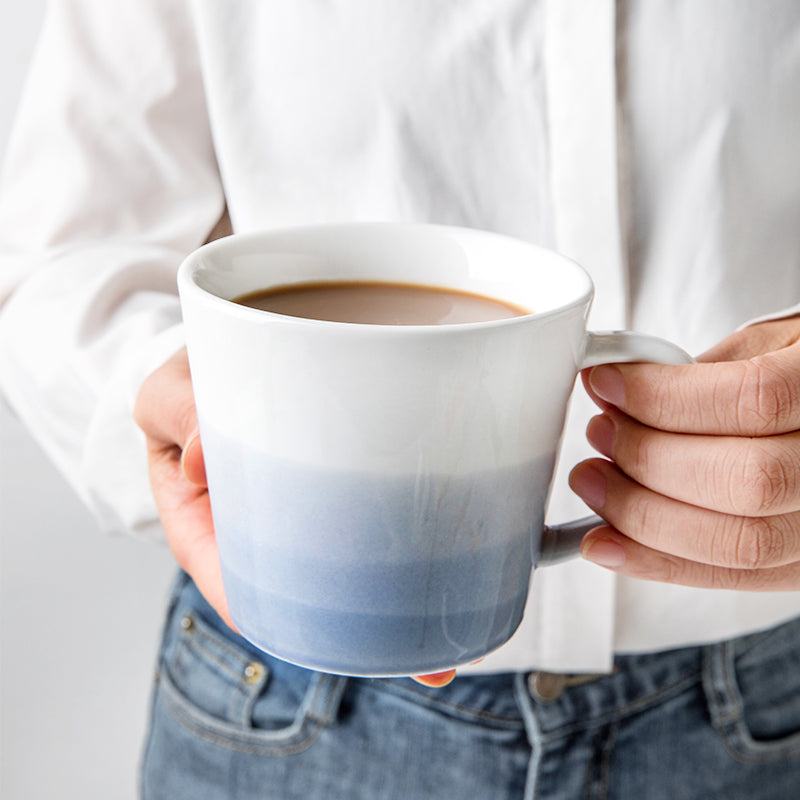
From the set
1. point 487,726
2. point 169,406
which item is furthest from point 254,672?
point 169,406

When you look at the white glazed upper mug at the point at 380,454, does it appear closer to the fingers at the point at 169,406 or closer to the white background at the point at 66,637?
the fingers at the point at 169,406

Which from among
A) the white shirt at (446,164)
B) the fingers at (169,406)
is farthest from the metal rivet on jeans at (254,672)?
the fingers at (169,406)

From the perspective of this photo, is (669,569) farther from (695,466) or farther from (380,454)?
(380,454)

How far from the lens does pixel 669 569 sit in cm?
46

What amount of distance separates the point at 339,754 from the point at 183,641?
17cm

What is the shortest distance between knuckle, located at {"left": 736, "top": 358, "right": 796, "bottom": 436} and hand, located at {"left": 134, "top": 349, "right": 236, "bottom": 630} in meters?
0.27

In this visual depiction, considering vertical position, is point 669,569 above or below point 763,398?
below

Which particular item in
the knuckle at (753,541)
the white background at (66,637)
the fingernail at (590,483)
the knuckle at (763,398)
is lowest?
the white background at (66,637)

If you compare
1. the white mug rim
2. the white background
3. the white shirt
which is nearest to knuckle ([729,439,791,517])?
the white mug rim

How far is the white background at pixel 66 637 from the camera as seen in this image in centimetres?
105

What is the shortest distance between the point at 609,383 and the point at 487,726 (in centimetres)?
40

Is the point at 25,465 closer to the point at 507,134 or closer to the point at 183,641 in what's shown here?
the point at 183,641

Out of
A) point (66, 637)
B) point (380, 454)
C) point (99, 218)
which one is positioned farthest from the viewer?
point (66, 637)

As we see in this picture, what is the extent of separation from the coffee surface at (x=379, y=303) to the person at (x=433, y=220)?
0.10 meters
